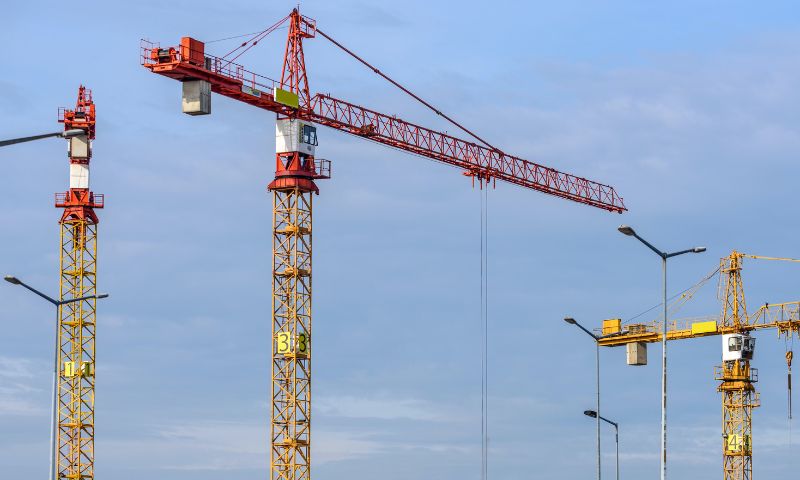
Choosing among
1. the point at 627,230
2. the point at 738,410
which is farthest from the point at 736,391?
the point at 627,230

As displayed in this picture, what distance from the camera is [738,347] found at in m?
188

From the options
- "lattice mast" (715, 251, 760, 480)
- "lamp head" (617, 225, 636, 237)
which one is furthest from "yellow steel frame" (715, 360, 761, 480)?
"lamp head" (617, 225, 636, 237)

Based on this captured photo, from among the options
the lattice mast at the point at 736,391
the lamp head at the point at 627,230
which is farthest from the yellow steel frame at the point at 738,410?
the lamp head at the point at 627,230

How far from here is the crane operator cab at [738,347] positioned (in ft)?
616

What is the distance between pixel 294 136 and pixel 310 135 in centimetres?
217

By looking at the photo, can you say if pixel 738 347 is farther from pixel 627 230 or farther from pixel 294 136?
pixel 627 230

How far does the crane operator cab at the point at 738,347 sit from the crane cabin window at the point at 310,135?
5769 cm

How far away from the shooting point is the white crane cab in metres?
158

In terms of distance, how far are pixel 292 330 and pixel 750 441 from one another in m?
62.7

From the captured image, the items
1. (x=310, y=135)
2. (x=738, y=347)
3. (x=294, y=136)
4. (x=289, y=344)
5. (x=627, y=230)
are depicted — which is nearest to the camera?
(x=627, y=230)

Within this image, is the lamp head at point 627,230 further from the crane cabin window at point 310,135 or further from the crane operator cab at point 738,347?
the crane operator cab at point 738,347

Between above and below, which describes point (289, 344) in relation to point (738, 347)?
below

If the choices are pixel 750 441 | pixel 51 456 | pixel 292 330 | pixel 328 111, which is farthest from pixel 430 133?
pixel 51 456

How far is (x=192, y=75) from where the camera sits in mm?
144500
